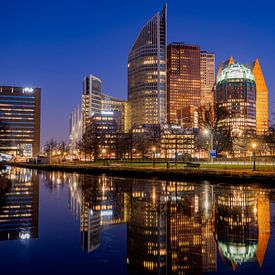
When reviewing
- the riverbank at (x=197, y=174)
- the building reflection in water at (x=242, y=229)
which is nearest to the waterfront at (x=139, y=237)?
the building reflection in water at (x=242, y=229)

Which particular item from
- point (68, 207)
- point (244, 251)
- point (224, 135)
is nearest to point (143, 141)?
point (224, 135)

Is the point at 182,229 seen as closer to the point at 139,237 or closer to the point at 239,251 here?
the point at 139,237

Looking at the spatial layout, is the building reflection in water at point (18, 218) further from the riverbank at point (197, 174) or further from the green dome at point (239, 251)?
the riverbank at point (197, 174)

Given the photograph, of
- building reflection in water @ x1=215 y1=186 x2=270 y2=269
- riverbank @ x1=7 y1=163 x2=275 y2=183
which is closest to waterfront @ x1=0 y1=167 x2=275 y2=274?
building reflection in water @ x1=215 y1=186 x2=270 y2=269

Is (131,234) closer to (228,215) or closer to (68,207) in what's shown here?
(228,215)

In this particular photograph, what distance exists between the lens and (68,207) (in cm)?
2470

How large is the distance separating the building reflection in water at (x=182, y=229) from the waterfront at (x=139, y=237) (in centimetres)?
3

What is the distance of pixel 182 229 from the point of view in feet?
53.4

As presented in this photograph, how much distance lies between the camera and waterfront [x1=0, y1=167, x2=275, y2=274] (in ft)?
37.7

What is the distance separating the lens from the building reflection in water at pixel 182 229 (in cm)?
1195

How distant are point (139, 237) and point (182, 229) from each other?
2241mm

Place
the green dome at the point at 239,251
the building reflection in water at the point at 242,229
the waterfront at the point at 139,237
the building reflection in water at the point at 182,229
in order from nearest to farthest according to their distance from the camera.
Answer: the waterfront at the point at 139,237 → the building reflection in water at the point at 182,229 → the green dome at the point at 239,251 → the building reflection in water at the point at 242,229

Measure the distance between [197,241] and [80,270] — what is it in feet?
17.1

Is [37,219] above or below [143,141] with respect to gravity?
below
